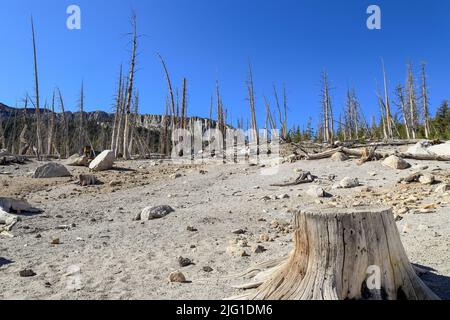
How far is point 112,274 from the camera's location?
15.2ft

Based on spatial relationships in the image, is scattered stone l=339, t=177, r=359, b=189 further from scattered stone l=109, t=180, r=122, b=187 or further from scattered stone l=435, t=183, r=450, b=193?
scattered stone l=109, t=180, r=122, b=187

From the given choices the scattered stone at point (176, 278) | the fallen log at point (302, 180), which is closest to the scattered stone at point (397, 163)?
the fallen log at point (302, 180)

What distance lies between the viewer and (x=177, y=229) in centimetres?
699

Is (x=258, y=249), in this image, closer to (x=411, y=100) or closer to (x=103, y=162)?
(x=103, y=162)

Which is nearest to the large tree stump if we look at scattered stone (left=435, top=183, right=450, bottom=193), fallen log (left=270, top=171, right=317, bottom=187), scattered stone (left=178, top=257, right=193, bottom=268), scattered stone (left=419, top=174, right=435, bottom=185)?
scattered stone (left=178, top=257, right=193, bottom=268)

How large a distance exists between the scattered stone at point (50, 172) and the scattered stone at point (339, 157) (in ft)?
35.3

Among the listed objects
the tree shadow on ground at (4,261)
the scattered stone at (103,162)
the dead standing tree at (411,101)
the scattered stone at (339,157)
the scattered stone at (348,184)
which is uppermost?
the dead standing tree at (411,101)

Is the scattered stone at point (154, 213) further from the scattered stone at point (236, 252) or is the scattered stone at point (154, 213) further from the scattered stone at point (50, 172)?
the scattered stone at point (50, 172)

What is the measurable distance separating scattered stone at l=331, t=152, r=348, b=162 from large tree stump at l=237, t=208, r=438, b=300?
10841 millimetres

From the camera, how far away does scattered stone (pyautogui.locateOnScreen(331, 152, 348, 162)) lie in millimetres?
13820

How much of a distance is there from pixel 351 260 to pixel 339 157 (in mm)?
11260

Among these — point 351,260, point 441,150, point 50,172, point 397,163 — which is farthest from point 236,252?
point 441,150

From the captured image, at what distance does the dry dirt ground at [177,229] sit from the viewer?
428cm

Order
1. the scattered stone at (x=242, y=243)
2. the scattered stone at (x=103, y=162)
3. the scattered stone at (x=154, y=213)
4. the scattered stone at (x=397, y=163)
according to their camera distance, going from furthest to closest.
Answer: the scattered stone at (x=103, y=162), the scattered stone at (x=397, y=163), the scattered stone at (x=154, y=213), the scattered stone at (x=242, y=243)
